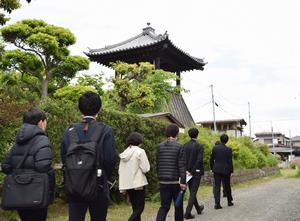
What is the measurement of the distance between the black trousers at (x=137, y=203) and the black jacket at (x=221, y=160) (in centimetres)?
395

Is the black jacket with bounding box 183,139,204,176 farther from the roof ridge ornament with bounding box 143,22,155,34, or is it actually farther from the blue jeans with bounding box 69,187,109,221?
the roof ridge ornament with bounding box 143,22,155,34

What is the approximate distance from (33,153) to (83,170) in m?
0.70

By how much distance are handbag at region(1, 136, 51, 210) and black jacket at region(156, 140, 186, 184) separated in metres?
2.74

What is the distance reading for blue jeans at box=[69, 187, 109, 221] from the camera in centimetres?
399

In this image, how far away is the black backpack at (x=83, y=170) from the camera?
150 inches

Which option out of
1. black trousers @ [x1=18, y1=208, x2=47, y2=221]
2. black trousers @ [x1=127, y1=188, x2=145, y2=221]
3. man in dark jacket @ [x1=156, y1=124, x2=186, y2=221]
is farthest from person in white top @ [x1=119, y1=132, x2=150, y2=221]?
black trousers @ [x1=18, y1=208, x2=47, y2=221]

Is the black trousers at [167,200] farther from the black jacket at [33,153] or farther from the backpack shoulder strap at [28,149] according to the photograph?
the backpack shoulder strap at [28,149]

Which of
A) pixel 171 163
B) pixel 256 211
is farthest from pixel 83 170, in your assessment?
pixel 256 211


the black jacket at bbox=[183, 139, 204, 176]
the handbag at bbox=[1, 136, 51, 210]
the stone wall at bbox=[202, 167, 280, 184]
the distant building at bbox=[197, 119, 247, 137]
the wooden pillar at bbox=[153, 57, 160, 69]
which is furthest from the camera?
the distant building at bbox=[197, 119, 247, 137]

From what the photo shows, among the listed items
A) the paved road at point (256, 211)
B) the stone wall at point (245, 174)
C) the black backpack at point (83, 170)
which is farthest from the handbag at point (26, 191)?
the stone wall at point (245, 174)

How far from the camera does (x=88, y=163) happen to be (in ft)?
12.5

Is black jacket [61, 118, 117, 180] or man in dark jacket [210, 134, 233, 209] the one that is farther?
man in dark jacket [210, 134, 233, 209]

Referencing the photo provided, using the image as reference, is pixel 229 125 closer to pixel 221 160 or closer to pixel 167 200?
pixel 221 160

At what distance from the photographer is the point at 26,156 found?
4.15m
